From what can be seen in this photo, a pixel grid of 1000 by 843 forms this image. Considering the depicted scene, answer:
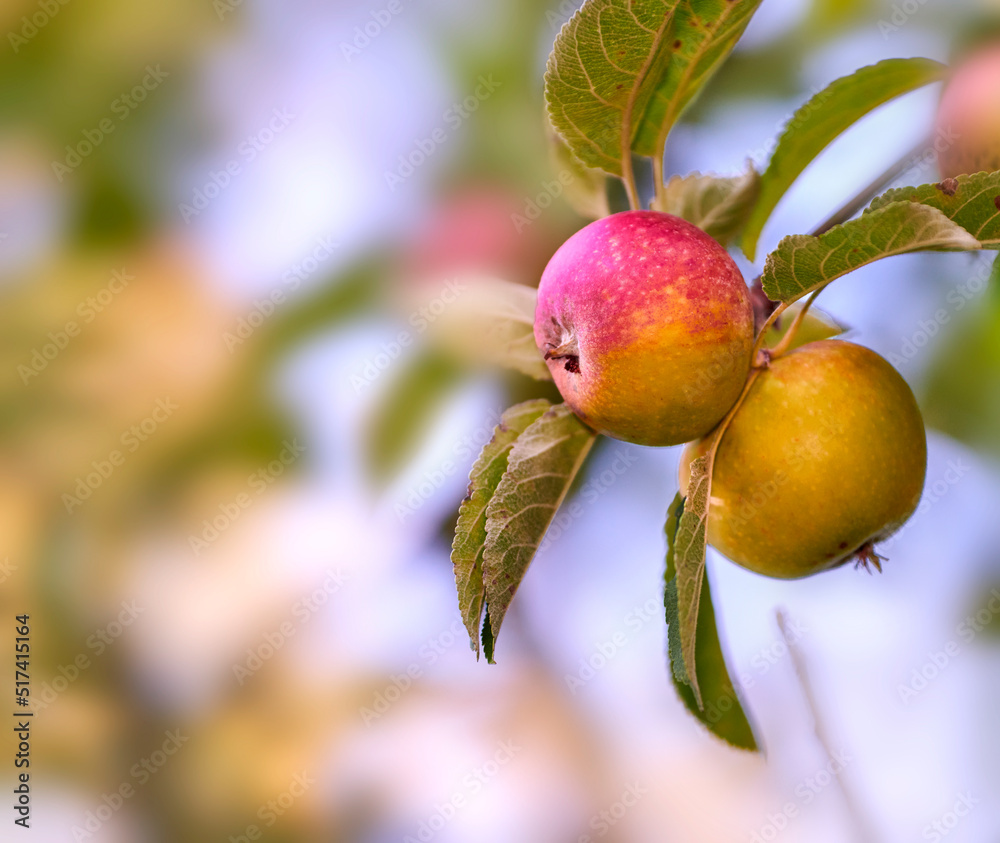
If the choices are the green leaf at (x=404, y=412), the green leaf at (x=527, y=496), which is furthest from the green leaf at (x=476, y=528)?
the green leaf at (x=404, y=412)

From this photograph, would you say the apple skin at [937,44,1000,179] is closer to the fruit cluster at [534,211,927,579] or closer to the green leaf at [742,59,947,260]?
the green leaf at [742,59,947,260]

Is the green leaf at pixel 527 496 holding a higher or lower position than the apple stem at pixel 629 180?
lower

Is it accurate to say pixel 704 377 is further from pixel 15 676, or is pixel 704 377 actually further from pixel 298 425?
pixel 15 676

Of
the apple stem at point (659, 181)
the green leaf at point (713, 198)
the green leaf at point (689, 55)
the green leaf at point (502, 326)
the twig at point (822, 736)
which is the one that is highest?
the green leaf at point (689, 55)

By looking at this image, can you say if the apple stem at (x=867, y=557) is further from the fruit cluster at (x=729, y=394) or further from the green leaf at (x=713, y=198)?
the green leaf at (x=713, y=198)

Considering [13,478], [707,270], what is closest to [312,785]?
[13,478]

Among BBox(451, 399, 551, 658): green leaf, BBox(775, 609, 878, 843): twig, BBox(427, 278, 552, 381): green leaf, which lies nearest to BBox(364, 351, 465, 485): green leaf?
BBox(427, 278, 552, 381): green leaf
